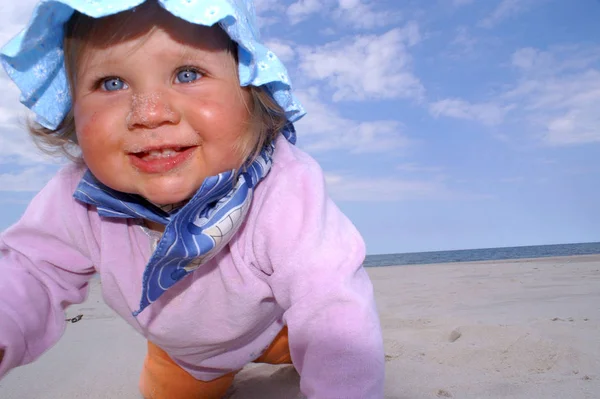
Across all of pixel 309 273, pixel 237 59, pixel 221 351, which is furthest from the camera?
pixel 221 351

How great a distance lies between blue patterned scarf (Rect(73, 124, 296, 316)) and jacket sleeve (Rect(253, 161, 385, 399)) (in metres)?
0.08

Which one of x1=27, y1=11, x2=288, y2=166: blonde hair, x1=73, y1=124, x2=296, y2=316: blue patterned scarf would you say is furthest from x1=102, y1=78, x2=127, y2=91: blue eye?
x1=73, y1=124, x2=296, y2=316: blue patterned scarf

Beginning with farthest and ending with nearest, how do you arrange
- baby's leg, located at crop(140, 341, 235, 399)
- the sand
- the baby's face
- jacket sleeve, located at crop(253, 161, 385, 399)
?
1. baby's leg, located at crop(140, 341, 235, 399)
2. the sand
3. the baby's face
4. jacket sleeve, located at crop(253, 161, 385, 399)

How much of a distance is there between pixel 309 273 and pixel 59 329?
0.89 meters

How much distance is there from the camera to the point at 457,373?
1731 mm

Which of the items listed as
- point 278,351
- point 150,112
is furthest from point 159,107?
point 278,351

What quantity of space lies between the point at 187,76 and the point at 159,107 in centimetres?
12

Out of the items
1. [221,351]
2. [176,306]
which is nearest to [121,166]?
[176,306]

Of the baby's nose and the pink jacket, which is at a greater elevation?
the baby's nose

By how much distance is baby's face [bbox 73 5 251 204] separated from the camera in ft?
3.95

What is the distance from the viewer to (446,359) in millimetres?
1915

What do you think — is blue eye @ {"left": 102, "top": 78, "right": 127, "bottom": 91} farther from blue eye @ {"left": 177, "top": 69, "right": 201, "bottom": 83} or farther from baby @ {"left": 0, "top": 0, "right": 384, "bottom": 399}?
blue eye @ {"left": 177, "top": 69, "right": 201, "bottom": 83}

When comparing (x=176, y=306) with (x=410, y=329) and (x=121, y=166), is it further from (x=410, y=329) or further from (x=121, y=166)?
(x=410, y=329)

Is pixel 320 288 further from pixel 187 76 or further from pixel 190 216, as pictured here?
pixel 187 76
